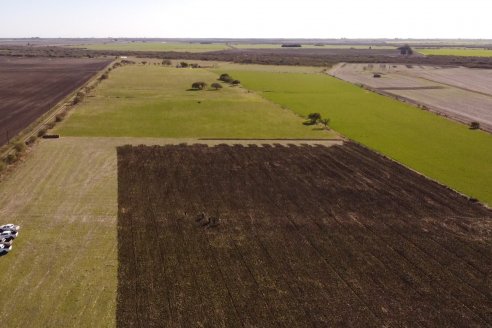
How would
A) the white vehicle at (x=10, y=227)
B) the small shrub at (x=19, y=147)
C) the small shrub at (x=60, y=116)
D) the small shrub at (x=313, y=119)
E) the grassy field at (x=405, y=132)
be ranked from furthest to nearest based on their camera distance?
the small shrub at (x=313, y=119) < the small shrub at (x=60, y=116) < the small shrub at (x=19, y=147) < the grassy field at (x=405, y=132) < the white vehicle at (x=10, y=227)

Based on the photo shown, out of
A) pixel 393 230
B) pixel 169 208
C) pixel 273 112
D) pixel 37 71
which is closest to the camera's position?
pixel 393 230

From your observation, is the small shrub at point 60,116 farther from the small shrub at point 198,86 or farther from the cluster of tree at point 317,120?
the small shrub at point 198,86

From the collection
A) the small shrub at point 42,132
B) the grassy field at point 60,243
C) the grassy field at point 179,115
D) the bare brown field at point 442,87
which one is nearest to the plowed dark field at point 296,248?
the grassy field at point 60,243

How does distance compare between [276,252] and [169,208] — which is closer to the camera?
[276,252]

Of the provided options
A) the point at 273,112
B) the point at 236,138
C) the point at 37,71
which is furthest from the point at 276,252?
the point at 37,71

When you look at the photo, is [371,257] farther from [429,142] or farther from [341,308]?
[429,142]

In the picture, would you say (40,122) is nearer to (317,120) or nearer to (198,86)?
(317,120)

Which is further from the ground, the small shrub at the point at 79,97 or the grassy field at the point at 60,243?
the small shrub at the point at 79,97

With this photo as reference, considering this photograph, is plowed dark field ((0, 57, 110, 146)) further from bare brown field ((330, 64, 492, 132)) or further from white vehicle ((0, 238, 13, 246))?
bare brown field ((330, 64, 492, 132))
